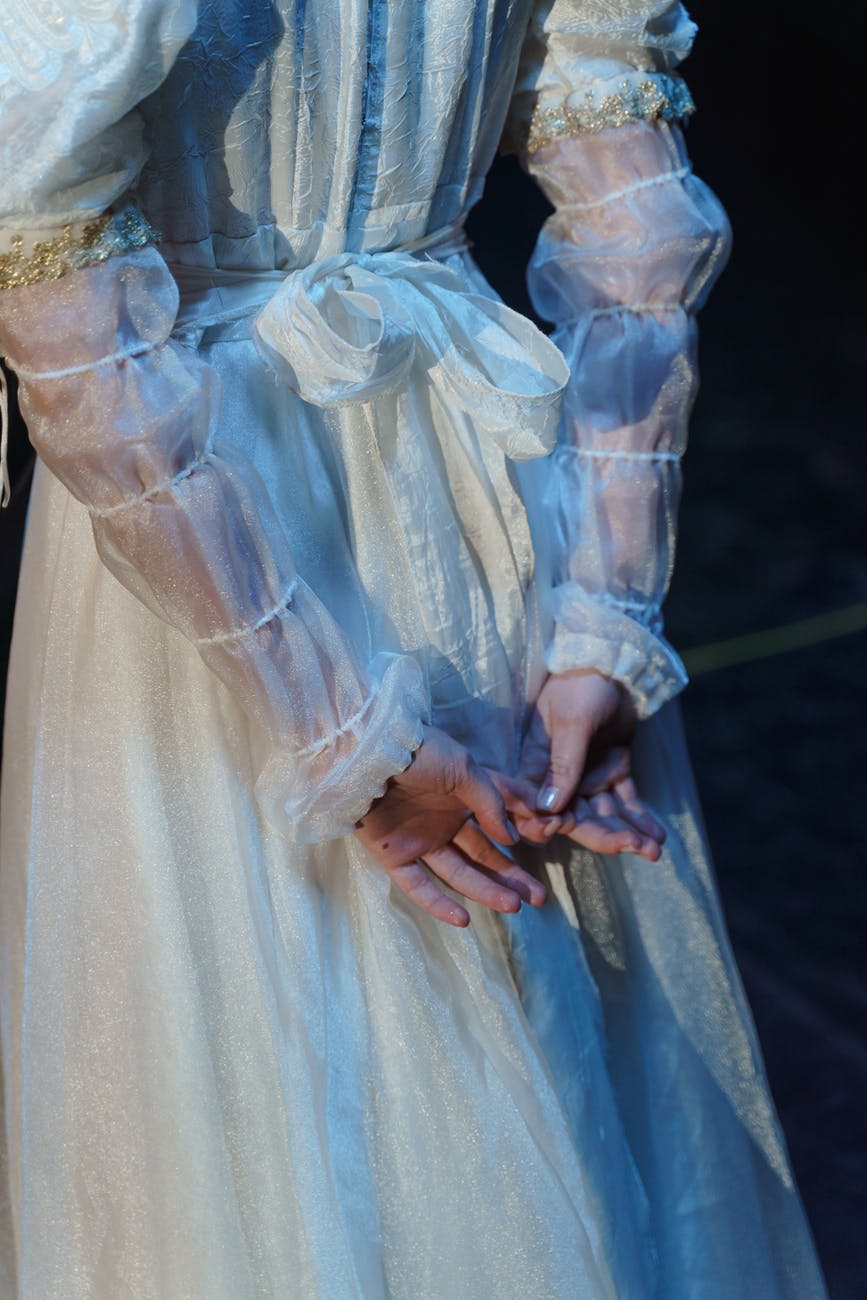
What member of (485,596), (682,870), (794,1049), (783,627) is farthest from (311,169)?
(783,627)

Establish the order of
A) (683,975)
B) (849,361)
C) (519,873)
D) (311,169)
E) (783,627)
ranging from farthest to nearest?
(849,361)
(783,627)
(683,975)
(519,873)
(311,169)

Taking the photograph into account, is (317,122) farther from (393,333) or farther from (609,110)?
(609,110)

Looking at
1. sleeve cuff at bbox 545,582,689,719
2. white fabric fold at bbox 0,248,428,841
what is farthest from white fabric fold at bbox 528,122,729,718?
white fabric fold at bbox 0,248,428,841

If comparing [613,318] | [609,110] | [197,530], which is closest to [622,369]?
[613,318]

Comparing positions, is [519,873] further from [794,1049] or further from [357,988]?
[794,1049]

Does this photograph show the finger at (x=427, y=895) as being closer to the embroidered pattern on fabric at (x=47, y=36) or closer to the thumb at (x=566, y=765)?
the thumb at (x=566, y=765)

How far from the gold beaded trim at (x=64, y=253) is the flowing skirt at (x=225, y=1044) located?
0.73ft

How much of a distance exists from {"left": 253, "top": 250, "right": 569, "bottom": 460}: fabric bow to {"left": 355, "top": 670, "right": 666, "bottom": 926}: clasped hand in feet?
0.64

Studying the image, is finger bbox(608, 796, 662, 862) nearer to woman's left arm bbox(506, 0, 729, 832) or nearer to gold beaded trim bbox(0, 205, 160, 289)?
woman's left arm bbox(506, 0, 729, 832)

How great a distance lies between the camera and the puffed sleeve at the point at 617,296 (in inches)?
42.9

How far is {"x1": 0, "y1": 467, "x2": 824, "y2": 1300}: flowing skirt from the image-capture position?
3.22 feet

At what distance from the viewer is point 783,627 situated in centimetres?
275

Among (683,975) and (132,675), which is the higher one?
(132,675)

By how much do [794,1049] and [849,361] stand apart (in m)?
2.01
